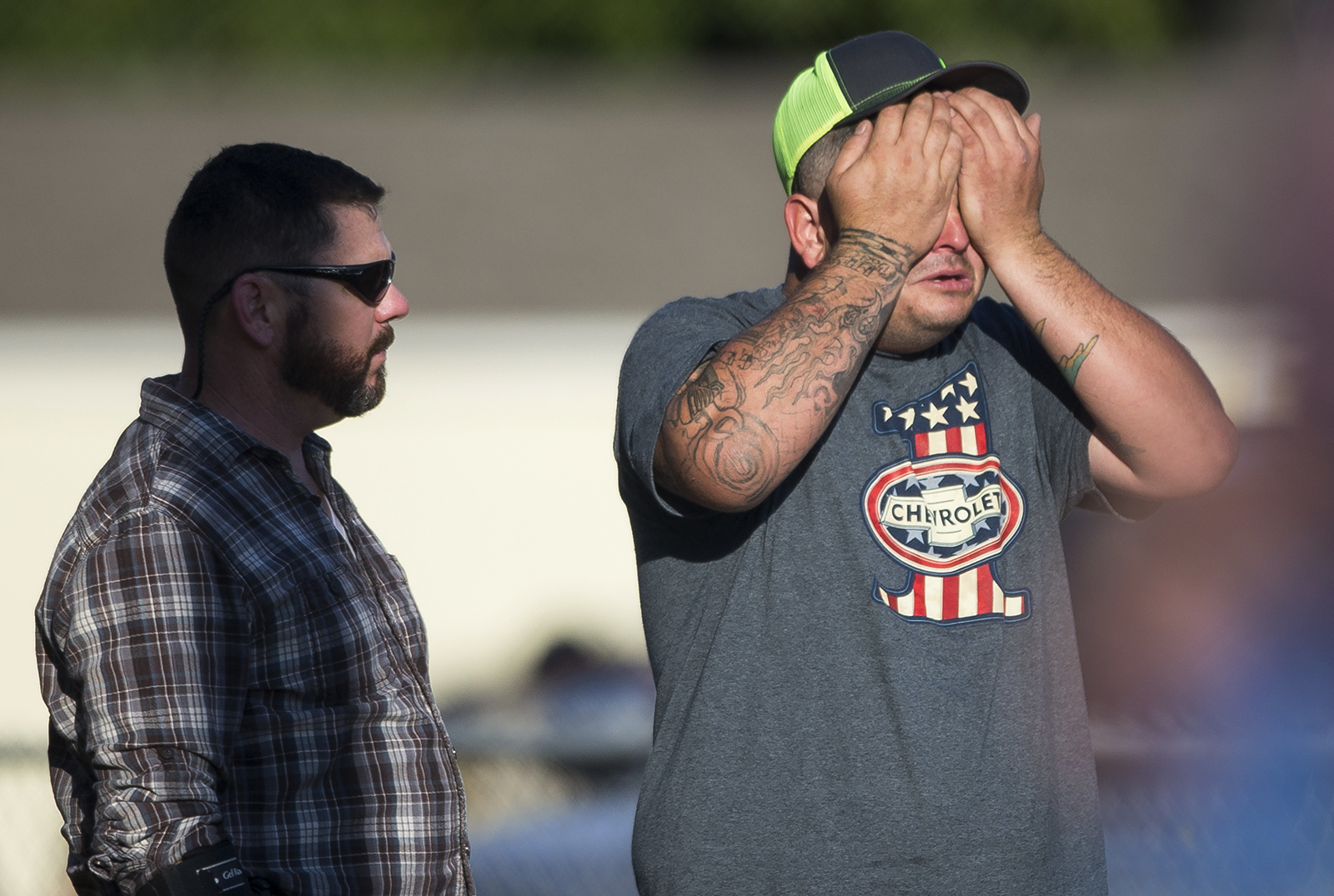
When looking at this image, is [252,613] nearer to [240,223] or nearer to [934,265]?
[240,223]

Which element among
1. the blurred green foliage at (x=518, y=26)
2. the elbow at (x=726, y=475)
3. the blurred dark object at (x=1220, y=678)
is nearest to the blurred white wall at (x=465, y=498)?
the blurred dark object at (x=1220, y=678)

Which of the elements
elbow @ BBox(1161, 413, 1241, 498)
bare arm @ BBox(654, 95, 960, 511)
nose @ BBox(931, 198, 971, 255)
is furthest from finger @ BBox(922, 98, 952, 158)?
elbow @ BBox(1161, 413, 1241, 498)

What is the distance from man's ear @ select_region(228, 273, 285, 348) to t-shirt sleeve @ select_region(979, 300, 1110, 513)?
4.13 feet

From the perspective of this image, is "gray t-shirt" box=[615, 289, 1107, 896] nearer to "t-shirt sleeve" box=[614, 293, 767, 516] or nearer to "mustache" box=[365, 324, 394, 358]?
"t-shirt sleeve" box=[614, 293, 767, 516]

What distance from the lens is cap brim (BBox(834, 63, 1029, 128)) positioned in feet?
6.46

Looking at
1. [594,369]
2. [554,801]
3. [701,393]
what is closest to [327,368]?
[701,393]

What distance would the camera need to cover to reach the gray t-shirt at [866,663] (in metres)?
1.83

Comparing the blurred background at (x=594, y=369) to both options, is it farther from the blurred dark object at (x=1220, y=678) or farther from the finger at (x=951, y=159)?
the finger at (x=951, y=159)

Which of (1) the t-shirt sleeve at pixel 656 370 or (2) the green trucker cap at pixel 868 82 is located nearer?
(1) the t-shirt sleeve at pixel 656 370

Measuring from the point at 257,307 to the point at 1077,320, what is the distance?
136 cm

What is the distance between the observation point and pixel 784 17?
1183cm

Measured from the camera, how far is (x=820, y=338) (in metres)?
1.81

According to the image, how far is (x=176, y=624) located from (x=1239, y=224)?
6.83 metres

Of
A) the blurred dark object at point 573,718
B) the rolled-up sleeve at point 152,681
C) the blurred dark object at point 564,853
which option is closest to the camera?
the rolled-up sleeve at point 152,681
